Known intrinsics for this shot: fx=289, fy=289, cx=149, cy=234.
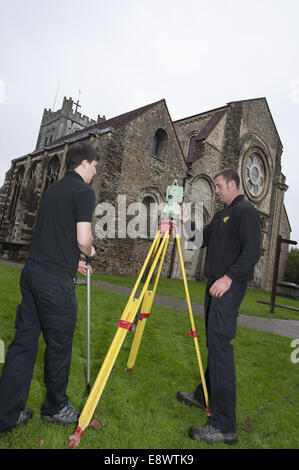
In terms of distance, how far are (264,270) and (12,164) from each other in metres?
22.5

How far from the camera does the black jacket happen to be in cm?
251

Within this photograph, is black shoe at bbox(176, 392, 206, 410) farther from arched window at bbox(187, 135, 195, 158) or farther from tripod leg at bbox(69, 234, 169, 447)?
arched window at bbox(187, 135, 195, 158)

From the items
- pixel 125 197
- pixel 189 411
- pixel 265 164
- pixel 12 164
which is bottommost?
pixel 189 411

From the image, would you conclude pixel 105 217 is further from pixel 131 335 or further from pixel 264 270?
pixel 264 270

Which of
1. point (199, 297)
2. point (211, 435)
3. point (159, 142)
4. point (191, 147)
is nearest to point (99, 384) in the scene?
point (211, 435)

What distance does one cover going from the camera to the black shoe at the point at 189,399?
9.85 feet

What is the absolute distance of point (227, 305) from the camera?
2578mm

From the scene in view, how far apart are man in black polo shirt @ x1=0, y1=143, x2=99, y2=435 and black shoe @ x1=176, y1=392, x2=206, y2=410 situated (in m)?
1.21

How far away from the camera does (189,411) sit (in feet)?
9.52

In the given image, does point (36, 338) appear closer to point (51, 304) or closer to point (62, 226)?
point (51, 304)

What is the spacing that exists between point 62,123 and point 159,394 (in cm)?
4555

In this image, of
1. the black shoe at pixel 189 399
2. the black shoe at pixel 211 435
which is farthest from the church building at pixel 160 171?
the black shoe at pixel 211 435

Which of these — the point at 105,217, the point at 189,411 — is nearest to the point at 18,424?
the point at 189,411
